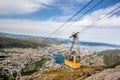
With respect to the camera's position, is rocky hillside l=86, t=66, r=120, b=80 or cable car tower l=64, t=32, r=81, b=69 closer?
rocky hillside l=86, t=66, r=120, b=80

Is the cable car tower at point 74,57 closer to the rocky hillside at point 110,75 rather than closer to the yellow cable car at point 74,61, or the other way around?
the yellow cable car at point 74,61


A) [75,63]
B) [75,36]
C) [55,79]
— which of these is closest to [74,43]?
[75,36]

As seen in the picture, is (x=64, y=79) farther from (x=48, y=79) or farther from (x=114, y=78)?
(x=114, y=78)

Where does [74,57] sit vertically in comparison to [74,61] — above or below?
above

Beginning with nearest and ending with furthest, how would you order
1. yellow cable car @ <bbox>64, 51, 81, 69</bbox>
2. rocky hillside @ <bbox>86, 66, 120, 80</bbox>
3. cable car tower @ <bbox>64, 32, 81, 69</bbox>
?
rocky hillside @ <bbox>86, 66, 120, 80</bbox> < cable car tower @ <bbox>64, 32, 81, 69</bbox> < yellow cable car @ <bbox>64, 51, 81, 69</bbox>

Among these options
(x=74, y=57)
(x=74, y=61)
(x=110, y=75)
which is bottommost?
(x=110, y=75)

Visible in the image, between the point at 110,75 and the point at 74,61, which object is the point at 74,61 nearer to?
the point at 74,61

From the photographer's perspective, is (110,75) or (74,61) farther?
(74,61)

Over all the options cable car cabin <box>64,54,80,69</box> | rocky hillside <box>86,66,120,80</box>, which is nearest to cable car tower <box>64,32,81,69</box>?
cable car cabin <box>64,54,80,69</box>

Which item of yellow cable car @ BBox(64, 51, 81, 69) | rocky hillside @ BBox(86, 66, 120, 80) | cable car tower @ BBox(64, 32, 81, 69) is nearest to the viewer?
rocky hillside @ BBox(86, 66, 120, 80)

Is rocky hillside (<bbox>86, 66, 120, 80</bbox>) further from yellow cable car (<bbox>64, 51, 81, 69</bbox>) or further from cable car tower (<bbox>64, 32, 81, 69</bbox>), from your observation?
yellow cable car (<bbox>64, 51, 81, 69</bbox>)

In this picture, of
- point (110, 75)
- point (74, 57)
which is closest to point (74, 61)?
point (74, 57)
